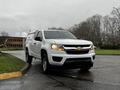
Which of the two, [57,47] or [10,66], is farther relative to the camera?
[10,66]

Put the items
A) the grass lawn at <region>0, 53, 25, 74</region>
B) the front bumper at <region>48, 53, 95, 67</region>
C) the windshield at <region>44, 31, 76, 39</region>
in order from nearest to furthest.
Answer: the front bumper at <region>48, 53, 95, 67</region>, the grass lawn at <region>0, 53, 25, 74</region>, the windshield at <region>44, 31, 76, 39</region>

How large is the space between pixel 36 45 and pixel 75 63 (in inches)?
117

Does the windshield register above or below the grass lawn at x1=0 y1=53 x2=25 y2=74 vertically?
above

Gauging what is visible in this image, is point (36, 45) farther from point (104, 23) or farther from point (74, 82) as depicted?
point (104, 23)

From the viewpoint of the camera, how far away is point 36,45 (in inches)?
504

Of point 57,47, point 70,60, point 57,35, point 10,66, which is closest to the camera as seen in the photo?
point 70,60

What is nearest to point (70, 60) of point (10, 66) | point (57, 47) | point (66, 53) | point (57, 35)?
point (66, 53)

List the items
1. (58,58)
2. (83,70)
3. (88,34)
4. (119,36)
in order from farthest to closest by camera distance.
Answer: (88,34) → (119,36) → (83,70) → (58,58)

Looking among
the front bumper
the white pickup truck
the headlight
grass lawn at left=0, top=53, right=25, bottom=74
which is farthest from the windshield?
grass lawn at left=0, top=53, right=25, bottom=74

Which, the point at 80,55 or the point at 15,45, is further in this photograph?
the point at 15,45

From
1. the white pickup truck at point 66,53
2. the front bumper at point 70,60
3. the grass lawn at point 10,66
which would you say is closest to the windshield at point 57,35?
the white pickup truck at point 66,53

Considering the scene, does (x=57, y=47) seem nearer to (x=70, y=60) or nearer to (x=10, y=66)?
(x=70, y=60)

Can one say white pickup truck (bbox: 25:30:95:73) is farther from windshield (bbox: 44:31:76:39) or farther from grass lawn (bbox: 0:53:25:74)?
grass lawn (bbox: 0:53:25:74)

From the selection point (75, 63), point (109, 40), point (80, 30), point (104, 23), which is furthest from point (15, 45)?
point (75, 63)
